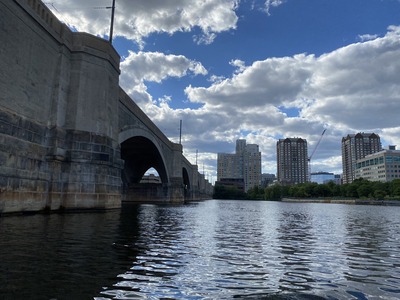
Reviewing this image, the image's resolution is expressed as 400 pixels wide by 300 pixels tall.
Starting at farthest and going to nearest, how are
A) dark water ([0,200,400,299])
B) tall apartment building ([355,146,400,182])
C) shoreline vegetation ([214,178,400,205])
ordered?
tall apartment building ([355,146,400,182]) → shoreline vegetation ([214,178,400,205]) → dark water ([0,200,400,299])

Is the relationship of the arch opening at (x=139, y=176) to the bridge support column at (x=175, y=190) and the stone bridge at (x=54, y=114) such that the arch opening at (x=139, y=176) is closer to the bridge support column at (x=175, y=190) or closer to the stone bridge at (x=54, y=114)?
the bridge support column at (x=175, y=190)

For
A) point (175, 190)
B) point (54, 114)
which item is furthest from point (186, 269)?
point (175, 190)

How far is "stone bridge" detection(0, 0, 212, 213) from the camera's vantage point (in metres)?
16.3

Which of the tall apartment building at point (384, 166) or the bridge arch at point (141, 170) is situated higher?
the tall apartment building at point (384, 166)

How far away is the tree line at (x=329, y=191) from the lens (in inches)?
3907

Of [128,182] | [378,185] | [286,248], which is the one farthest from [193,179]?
[286,248]

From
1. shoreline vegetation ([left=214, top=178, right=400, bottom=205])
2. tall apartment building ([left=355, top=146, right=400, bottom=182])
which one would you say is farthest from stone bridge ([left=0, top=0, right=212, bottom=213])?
tall apartment building ([left=355, top=146, right=400, bottom=182])

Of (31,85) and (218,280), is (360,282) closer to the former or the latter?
(218,280)

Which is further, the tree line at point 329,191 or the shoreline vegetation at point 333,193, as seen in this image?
the tree line at point 329,191

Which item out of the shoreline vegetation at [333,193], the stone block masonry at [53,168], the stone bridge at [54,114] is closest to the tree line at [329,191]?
the shoreline vegetation at [333,193]

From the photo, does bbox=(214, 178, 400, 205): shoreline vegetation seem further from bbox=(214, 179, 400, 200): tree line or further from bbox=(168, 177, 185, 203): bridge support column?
bbox=(168, 177, 185, 203): bridge support column

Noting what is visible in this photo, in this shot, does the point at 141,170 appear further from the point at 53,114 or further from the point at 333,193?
the point at 333,193

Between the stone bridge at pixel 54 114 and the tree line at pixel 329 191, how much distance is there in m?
96.3

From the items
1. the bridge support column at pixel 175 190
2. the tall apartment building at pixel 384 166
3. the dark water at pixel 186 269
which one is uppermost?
the tall apartment building at pixel 384 166
